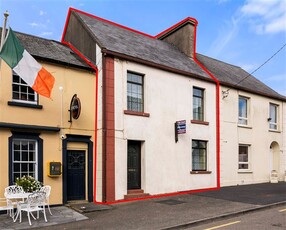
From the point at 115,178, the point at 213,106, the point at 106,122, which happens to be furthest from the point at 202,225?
the point at 213,106

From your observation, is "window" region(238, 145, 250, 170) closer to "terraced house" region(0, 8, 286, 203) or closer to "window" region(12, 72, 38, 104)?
"terraced house" region(0, 8, 286, 203)

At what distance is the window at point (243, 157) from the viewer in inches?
739

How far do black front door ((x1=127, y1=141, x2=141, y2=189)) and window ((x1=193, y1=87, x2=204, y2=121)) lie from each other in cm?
392

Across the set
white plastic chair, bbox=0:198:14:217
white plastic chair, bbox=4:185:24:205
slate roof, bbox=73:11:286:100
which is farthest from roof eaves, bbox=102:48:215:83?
white plastic chair, bbox=0:198:14:217

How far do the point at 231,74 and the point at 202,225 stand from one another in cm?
1349

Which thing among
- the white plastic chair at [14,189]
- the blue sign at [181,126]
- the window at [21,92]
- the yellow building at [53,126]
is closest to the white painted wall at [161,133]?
the blue sign at [181,126]

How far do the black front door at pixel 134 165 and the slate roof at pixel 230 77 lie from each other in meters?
6.54

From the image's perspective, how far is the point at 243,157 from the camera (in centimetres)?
1909

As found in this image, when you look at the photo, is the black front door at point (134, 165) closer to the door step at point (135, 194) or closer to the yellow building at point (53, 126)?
the door step at point (135, 194)

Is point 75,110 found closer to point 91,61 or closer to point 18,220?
point 91,61

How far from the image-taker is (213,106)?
17062 mm

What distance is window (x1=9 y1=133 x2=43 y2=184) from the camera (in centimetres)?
1087

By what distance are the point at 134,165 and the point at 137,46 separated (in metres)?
5.83

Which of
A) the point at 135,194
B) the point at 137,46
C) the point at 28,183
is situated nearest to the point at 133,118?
the point at 135,194
